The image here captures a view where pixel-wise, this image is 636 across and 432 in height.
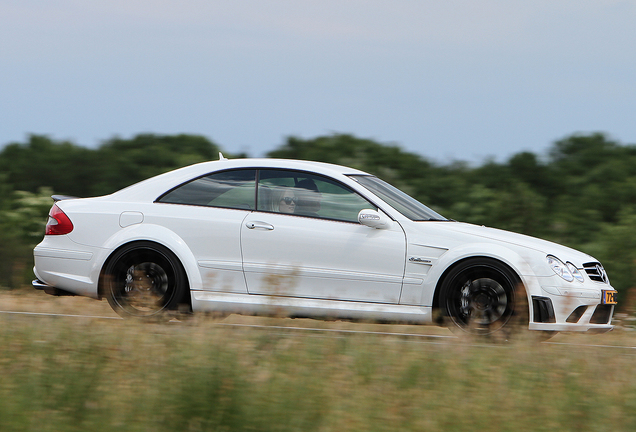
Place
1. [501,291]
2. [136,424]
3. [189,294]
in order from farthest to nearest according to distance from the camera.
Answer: [189,294]
[501,291]
[136,424]

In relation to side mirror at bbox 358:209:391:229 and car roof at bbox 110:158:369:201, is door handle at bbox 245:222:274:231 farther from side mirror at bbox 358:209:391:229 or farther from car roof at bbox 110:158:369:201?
side mirror at bbox 358:209:391:229

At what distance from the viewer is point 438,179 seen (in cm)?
2216

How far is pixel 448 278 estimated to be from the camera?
657 cm

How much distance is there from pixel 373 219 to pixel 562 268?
1.58m

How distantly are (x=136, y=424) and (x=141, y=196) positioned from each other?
11.8 ft

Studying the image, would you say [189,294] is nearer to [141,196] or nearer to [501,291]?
[141,196]

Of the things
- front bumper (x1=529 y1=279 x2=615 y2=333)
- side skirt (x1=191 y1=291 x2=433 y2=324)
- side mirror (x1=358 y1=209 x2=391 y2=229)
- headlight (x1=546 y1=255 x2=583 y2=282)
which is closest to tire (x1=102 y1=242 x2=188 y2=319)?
side skirt (x1=191 y1=291 x2=433 y2=324)

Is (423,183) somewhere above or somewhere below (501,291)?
above

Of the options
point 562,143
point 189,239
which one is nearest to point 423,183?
point 562,143

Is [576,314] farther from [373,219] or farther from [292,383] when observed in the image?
[292,383]

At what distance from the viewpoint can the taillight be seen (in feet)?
23.8

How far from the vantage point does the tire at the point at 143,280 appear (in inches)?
272

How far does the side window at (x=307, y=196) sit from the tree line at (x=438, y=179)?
36.8 feet

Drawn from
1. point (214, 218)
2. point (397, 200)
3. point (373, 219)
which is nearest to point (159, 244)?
point (214, 218)
